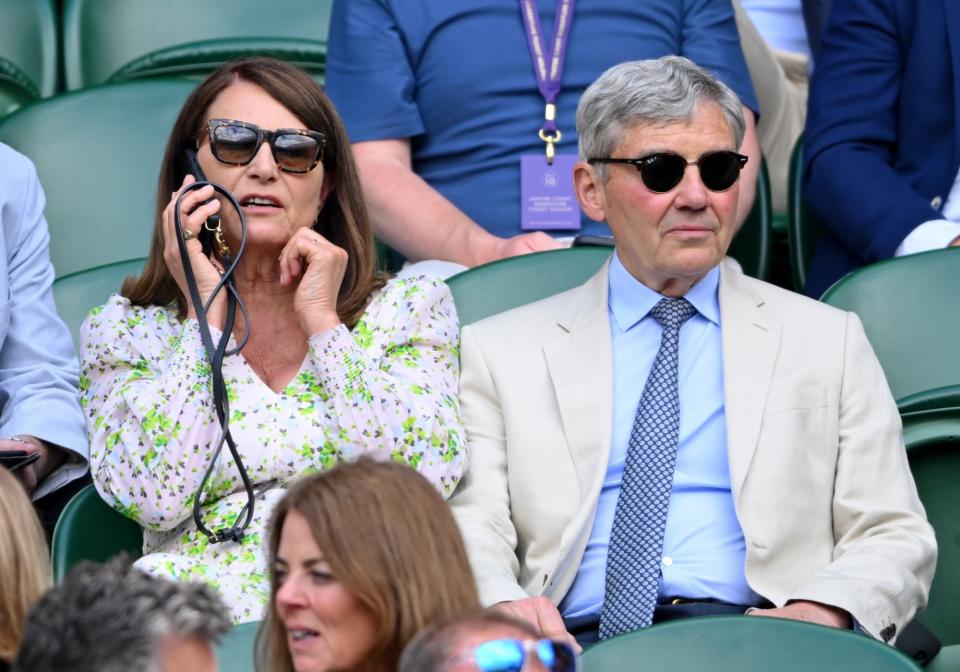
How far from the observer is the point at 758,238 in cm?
449

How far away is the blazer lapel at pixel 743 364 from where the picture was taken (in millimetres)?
3020

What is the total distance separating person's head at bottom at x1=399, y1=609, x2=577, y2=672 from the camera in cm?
162

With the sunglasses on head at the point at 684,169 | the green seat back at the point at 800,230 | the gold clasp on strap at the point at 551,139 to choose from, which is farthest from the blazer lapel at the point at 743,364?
the green seat back at the point at 800,230

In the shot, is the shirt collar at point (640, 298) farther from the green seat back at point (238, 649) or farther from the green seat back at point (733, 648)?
the green seat back at point (238, 649)

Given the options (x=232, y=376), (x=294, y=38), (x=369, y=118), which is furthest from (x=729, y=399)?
(x=294, y=38)

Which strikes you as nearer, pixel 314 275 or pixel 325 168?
pixel 314 275

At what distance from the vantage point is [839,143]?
165 inches

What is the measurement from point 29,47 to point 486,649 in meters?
3.89

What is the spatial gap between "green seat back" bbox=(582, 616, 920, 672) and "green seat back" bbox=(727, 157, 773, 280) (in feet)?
7.25

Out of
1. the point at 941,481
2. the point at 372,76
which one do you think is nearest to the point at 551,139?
the point at 372,76

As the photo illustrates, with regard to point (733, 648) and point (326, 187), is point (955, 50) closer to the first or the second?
point (326, 187)

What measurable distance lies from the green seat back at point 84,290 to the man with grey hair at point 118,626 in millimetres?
2082

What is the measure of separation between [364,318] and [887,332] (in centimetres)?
107

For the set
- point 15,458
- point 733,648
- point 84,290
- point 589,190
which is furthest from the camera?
point 84,290
